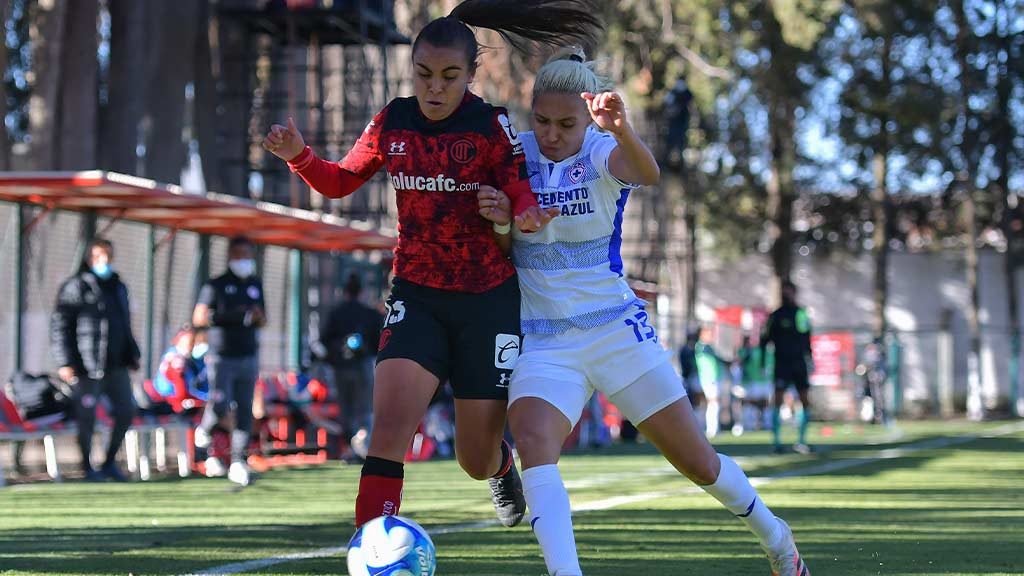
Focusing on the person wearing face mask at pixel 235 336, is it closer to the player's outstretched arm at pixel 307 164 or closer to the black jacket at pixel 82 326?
the black jacket at pixel 82 326

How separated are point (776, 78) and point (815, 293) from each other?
15.2 m

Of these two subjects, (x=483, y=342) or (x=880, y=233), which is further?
(x=880, y=233)

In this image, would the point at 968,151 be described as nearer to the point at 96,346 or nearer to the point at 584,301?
the point at 96,346

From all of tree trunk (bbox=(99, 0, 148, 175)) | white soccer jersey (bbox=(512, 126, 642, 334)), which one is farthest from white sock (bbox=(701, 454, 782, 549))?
tree trunk (bbox=(99, 0, 148, 175))

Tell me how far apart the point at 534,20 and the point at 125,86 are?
706 inches

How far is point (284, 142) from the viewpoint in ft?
18.5

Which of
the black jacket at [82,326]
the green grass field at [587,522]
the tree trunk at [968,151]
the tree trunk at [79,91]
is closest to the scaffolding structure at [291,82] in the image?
the tree trunk at [79,91]

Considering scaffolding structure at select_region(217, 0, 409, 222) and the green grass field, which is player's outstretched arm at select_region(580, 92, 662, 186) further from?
scaffolding structure at select_region(217, 0, 409, 222)

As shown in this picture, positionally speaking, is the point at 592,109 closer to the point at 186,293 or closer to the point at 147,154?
the point at 186,293

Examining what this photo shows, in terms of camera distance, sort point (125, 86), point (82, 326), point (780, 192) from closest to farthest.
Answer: point (82, 326)
point (125, 86)
point (780, 192)

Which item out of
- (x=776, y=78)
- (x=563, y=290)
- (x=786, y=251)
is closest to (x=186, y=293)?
(x=563, y=290)

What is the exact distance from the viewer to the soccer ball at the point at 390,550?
500 centimetres

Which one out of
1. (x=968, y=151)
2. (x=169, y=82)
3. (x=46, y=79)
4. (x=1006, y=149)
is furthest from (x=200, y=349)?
(x=1006, y=149)

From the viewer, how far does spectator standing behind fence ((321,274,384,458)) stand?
1691cm
